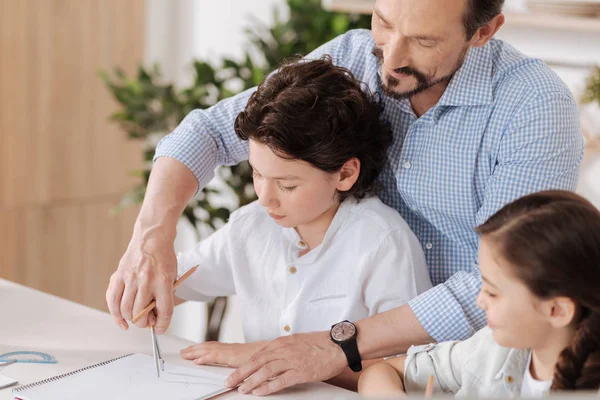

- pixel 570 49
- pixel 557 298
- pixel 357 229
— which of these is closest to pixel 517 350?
pixel 557 298

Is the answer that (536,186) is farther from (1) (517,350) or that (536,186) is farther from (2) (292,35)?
(2) (292,35)

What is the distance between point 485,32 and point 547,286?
0.71m

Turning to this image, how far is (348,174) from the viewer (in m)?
1.73

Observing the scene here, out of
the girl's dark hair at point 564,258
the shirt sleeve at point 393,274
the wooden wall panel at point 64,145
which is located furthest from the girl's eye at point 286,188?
the wooden wall panel at point 64,145

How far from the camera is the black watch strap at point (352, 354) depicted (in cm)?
153

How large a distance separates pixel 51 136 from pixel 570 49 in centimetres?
209

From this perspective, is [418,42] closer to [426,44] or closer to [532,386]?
[426,44]

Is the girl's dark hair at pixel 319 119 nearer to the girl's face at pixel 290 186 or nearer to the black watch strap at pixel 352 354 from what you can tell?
the girl's face at pixel 290 186

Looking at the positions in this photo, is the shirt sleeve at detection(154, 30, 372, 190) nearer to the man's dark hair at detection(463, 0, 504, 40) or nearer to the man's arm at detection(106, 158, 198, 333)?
the man's arm at detection(106, 158, 198, 333)

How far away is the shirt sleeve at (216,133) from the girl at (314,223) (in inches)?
4.9

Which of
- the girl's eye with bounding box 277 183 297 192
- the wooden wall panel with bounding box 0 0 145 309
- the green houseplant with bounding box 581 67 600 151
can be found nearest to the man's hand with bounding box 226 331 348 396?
the girl's eye with bounding box 277 183 297 192

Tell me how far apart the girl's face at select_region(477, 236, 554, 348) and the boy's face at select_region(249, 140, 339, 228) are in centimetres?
54

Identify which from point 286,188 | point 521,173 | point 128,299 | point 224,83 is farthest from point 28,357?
point 224,83

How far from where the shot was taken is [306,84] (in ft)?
5.53
